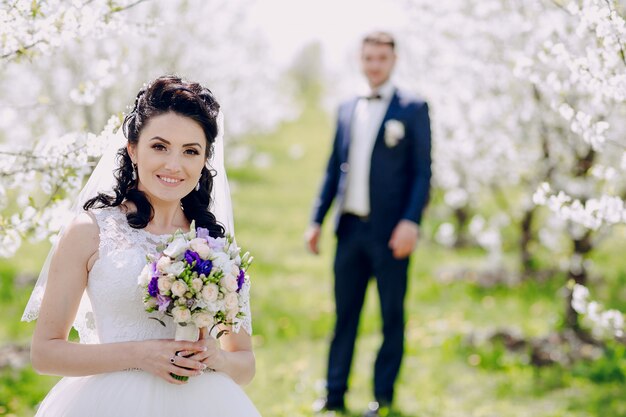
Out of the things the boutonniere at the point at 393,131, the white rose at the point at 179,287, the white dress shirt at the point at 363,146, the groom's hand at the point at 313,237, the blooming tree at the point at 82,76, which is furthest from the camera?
the groom's hand at the point at 313,237

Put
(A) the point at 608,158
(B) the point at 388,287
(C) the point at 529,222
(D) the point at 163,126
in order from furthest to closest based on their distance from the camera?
1. (C) the point at 529,222
2. (A) the point at 608,158
3. (B) the point at 388,287
4. (D) the point at 163,126

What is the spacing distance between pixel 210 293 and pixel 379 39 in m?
3.25

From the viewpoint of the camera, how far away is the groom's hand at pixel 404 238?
5254 millimetres

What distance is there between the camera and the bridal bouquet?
2.57 metres

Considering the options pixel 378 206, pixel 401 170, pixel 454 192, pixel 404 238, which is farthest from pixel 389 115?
pixel 454 192

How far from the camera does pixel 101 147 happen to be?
3641 mm

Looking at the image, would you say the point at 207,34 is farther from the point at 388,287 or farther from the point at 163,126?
the point at 163,126

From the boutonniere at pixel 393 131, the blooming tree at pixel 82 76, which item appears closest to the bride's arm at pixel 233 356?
the blooming tree at pixel 82 76

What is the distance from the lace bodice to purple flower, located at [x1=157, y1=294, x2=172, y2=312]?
0.26 meters

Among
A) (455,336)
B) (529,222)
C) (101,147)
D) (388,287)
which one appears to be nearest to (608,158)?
(529,222)

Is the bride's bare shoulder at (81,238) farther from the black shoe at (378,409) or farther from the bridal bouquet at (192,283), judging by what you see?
the black shoe at (378,409)

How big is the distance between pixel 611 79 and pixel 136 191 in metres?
2.19

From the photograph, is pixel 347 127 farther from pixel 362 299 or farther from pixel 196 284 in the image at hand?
pixel 196 284

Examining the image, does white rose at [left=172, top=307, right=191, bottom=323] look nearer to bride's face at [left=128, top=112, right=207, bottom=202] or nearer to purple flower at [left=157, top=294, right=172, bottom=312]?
purple flower at [left=157, top=294, right=172, bottom=312]
